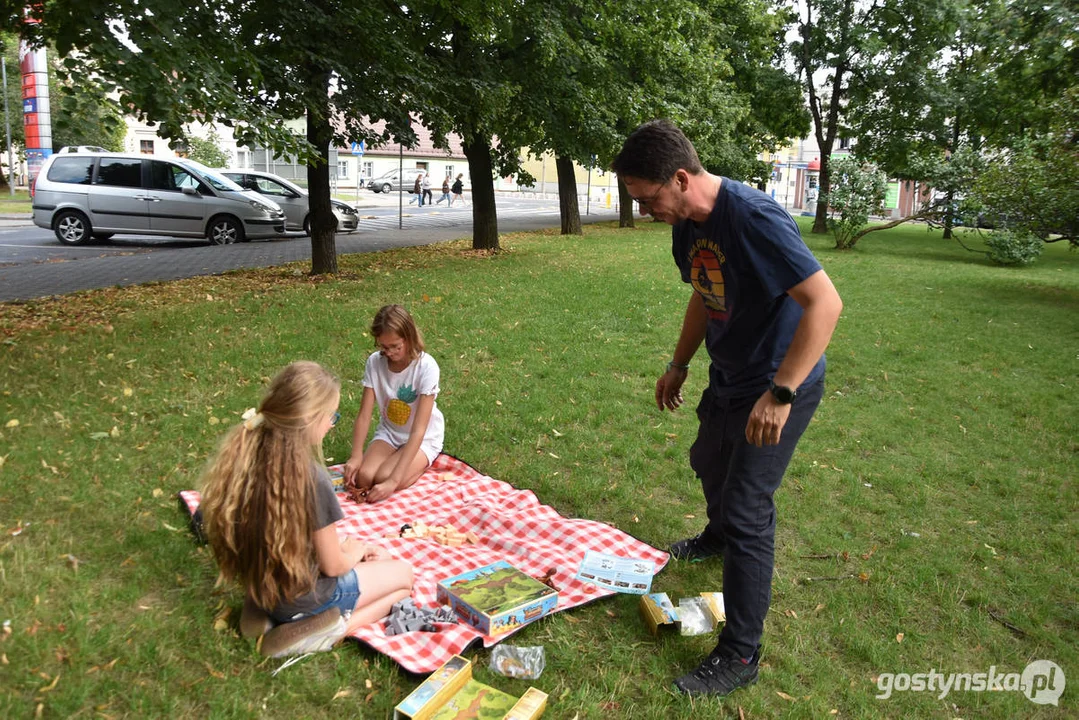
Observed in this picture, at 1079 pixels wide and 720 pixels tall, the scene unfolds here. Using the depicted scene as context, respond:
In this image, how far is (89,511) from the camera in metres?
3.83

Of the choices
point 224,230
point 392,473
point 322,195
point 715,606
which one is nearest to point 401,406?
point 392,473

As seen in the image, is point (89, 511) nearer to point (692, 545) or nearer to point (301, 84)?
point (692, 545)

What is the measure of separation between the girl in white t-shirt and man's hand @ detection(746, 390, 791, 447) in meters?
2.32

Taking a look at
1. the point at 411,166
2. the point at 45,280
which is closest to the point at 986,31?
the point at 45,280

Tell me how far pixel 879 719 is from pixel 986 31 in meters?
24.7

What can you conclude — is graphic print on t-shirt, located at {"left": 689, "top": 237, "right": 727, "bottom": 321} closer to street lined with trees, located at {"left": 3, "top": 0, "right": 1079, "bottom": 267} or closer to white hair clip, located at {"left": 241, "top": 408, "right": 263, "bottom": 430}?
white hair clip, located at {"left": 241, "top": 408, "right": 263, "bottom": 430}

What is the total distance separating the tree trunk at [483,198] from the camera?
1554cm

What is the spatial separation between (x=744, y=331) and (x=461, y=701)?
1674mm

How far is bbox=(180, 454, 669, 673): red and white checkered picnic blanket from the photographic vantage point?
304 centimetres

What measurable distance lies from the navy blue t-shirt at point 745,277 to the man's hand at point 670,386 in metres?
0.44

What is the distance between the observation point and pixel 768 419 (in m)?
2.58

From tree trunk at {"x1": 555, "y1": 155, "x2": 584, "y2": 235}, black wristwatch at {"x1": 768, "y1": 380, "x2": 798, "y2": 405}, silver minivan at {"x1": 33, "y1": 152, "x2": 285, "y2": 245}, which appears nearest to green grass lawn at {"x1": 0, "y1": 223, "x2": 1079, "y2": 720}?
black wristwatch at {"x1": 768, "y1": 380, "x2": 798, "y2": 405}

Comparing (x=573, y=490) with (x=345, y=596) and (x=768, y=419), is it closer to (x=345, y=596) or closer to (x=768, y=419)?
(x=345, y=596)

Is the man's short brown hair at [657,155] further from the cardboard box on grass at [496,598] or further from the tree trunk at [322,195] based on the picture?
the tree trunk at [322,195]
